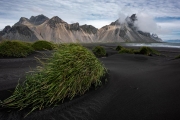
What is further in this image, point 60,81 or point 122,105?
point 60,81

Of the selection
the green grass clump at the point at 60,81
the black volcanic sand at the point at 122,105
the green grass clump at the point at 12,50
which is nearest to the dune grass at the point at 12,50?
the green grass clump at the point at 12,50

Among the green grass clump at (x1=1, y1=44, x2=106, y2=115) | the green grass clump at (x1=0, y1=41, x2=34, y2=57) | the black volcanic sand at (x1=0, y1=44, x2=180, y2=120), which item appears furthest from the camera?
the green grass clump at (x1=0, y1=41, x2=34, y2=57)

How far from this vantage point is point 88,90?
16.8ft

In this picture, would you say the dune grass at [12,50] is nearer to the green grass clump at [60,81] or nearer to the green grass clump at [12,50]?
the green grass clump at [12,50]

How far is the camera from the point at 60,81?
Answer: 4469 millimetres

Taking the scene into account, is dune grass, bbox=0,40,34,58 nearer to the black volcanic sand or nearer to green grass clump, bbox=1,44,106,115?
the black volcanic sand

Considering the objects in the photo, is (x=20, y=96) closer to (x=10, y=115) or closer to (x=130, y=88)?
Answer: (x=10, y=115)

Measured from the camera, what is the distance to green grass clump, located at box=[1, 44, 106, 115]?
13.9 feet

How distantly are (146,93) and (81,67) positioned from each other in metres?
2.11

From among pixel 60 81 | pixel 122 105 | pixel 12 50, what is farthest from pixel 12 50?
pixel 122 105

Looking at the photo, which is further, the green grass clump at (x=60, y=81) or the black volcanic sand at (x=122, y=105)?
the green grass clump at (x=60, y=81)

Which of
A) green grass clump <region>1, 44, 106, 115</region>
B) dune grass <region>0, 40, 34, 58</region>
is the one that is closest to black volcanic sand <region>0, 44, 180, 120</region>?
green grass clump <region>1, 44, 106, 115</region>

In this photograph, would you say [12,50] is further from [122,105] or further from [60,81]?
[122,105]

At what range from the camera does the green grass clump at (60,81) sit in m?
4.25
